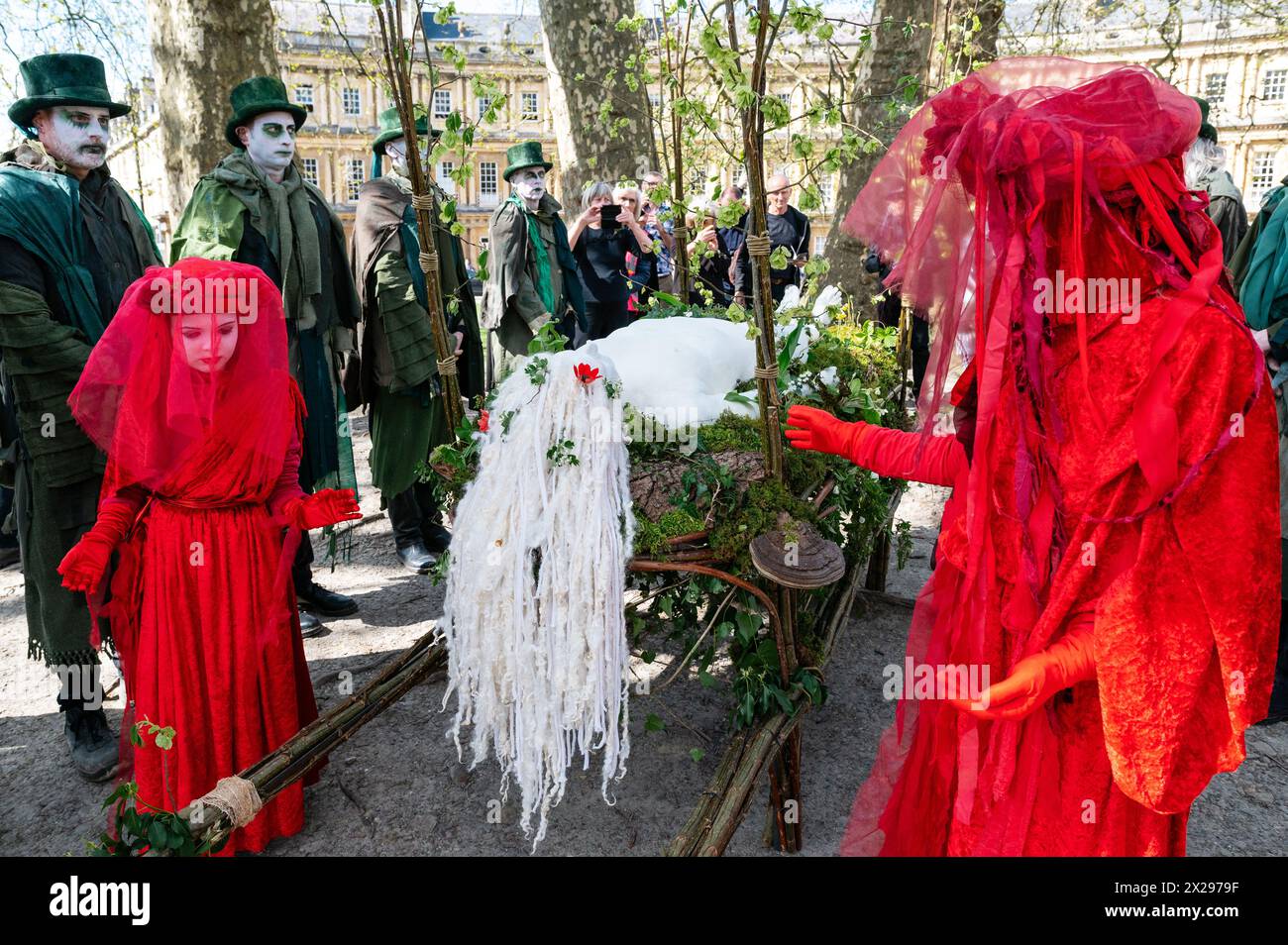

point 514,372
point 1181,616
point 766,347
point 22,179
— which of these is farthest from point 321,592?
point 1181,616

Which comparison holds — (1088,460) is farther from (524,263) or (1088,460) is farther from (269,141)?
(524,263)

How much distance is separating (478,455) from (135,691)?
1.26 m

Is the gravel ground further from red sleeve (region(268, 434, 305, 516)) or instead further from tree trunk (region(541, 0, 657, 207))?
tree trunk (region(541, 0, 657, 207))

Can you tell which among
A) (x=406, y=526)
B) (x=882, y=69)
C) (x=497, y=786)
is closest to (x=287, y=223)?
(x=406, y=526)

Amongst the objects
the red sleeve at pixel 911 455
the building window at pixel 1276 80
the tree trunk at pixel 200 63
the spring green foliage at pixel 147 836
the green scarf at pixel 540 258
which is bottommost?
the spring green foliage at pixel 147 836

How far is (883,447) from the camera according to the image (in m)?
2.17

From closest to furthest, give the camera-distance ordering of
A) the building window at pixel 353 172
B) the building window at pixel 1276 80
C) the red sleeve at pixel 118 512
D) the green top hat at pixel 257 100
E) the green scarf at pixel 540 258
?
the red sleeve at pixel 118 512, the green top hat at pixel 257 100, the green scarf at pixel 540 258, the building window at pixel 1276 80, the building window at pixel 353 172

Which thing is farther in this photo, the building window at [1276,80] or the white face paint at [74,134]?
the building window at [1276,80]

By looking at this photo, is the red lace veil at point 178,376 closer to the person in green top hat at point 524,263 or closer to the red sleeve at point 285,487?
the red sleeve at point 285,487

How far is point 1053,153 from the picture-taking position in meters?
1.61

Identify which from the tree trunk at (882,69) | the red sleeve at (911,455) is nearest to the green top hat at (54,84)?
the red sleeve at (911,455)

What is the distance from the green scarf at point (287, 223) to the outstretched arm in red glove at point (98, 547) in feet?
5.32

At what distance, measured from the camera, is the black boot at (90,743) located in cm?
321

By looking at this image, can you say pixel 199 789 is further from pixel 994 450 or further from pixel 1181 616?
pixel 1181 616
